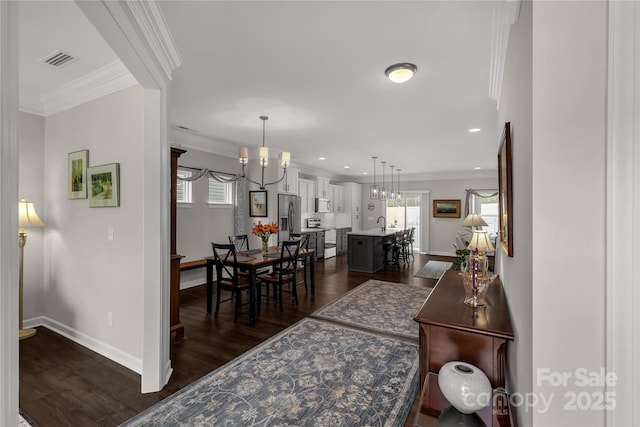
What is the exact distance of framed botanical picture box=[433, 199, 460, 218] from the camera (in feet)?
30.8

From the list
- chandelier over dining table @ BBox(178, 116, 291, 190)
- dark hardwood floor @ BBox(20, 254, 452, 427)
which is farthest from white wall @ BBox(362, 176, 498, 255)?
dark hardwood floor @ BBox(20, 254, 452, 427)

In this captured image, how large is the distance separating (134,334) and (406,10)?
3.22 m

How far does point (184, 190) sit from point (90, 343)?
2.85 m

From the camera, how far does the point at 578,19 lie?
0.93m

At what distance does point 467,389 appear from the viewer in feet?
4.45

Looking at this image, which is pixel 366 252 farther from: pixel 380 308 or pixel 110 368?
pixel 110 368

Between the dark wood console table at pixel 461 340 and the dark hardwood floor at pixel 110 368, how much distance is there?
462mm

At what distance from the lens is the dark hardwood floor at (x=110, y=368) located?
2043mm

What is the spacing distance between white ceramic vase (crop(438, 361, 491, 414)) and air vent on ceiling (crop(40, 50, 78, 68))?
3.56 meters

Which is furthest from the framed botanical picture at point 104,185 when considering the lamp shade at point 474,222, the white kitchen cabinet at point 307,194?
the white kitchen cabinet at point 307,194

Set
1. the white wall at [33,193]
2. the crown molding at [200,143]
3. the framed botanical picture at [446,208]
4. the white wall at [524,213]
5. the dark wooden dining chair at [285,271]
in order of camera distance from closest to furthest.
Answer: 1. the white wall at [524,213]
2. the white wall at [33,193]
3. the dark wooden dining chair at [285,271]
4. the crown molding at [200,143]
5. the framed botanical picture at [446,208]

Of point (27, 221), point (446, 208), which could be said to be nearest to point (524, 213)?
point (27, 221)

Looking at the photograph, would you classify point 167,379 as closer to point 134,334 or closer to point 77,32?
point 134,334

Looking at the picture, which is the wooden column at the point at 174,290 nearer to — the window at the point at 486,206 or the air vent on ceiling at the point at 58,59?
the air vent on ceiling at the point at 58,59
